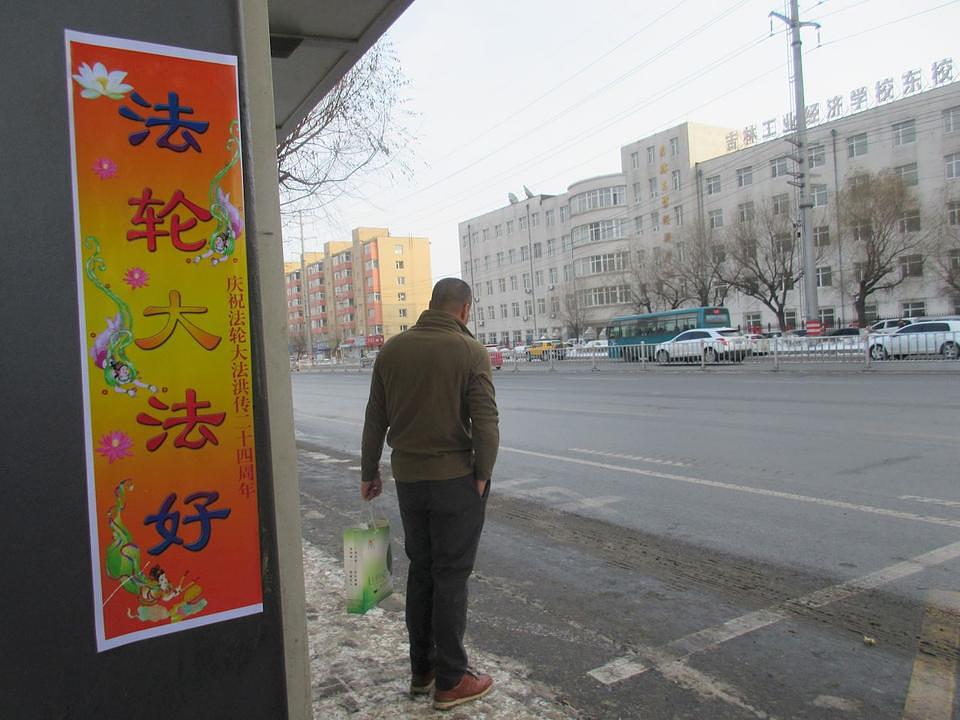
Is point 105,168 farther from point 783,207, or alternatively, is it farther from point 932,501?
point 783,207

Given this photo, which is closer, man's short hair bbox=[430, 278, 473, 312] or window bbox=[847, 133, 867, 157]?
man's short hair bbox=[430, 278, 473, 312]

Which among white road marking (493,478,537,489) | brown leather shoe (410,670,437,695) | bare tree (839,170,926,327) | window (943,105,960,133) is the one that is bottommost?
white road marking (493,478,537,489)

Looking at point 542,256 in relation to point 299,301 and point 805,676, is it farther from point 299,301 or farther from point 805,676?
point 805,676

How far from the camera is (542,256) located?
80688 mm

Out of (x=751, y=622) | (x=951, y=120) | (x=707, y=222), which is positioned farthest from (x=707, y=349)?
(x=707, y=222)

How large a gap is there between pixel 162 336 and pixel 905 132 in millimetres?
54737

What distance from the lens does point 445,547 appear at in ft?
9.45

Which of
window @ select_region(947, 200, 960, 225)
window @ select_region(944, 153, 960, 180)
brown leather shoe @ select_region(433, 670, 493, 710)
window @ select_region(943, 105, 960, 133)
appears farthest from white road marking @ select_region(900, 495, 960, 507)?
window @ select_region(943, 105, 960, 133)

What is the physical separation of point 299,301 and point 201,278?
5025 inches

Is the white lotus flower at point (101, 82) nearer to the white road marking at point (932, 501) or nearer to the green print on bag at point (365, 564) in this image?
the green print on bag at point (365, 564)

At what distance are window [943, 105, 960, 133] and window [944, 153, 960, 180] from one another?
1572mm

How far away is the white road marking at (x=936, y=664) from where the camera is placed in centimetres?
285

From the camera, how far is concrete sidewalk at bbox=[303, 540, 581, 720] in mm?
2859

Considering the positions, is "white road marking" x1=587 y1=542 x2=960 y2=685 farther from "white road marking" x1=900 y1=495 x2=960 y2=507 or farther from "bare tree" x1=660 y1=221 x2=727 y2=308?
"bare tree" x1=660 y1=221 x2=727 y2=308
